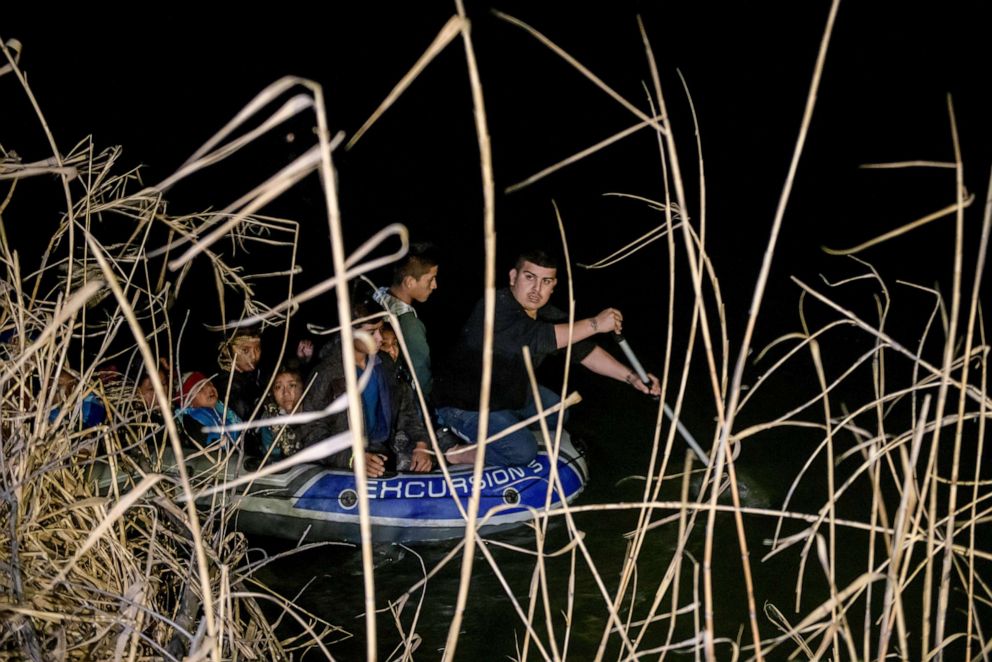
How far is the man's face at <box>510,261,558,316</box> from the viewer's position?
5.31m

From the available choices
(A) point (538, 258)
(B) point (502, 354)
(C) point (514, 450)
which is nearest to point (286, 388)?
(B) point (502, 354)

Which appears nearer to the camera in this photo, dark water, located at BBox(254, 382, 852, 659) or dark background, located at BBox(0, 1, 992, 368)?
dark water, located at BBox(254, 382, 852, 659)

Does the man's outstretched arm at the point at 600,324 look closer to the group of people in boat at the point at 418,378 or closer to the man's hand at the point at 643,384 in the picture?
the group of people in boat at the point at 418,378

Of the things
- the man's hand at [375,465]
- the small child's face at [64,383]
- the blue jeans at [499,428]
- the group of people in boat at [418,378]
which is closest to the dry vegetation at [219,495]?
the small child's face at [64,383]

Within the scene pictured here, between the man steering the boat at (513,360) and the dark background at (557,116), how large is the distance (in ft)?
20.1

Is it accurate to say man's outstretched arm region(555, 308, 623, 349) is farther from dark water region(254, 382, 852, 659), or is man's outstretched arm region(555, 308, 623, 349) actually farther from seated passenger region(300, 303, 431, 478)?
seated passenger region(300, 303, 431, 478)

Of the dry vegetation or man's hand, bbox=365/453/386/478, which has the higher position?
the dry vegetation

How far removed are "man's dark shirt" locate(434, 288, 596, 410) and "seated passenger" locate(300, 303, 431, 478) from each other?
0.25m

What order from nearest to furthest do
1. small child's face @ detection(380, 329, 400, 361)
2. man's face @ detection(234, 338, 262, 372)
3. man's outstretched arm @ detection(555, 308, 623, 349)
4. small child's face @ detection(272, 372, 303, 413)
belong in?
man's outstretched arm @ detection(555, 308, 623, 349)
man's face @ detection(234, 338, 262, 372)
small child's face @ detection(272, 372, 303, 413)
small child's face @ detection(380, 329, 400, 361)

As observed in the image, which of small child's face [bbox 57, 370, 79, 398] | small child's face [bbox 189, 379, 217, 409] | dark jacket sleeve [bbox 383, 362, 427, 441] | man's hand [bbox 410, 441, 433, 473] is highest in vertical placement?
small child's face [bbox 57, 370, 79, 398]

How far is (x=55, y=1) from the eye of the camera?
1462cm

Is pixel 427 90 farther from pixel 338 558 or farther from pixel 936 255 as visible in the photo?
pixel 338 558

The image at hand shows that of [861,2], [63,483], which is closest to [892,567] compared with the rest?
[63,483]

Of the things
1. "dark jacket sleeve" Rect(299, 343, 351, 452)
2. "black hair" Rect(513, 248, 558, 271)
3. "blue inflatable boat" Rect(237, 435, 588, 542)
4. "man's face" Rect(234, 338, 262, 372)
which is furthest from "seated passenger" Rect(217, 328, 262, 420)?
"black hair" Rect(513, 248, 558, 271)
